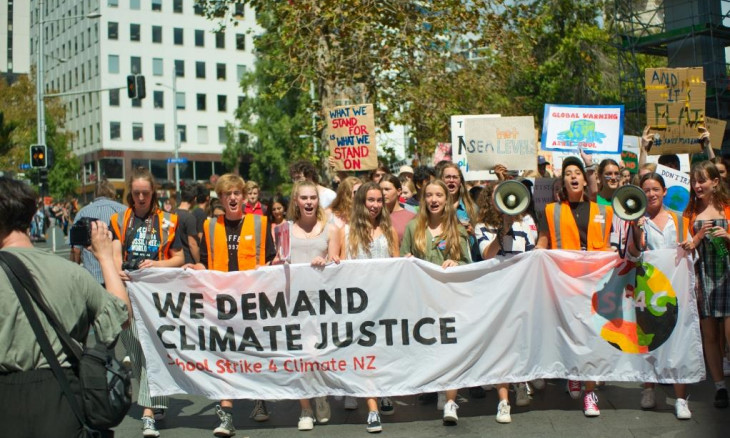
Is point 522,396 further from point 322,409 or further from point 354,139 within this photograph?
point 354,139

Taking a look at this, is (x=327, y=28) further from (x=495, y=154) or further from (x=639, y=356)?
(x=639, y=356)

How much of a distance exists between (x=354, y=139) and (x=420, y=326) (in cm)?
523

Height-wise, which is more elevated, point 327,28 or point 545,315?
point 327,28

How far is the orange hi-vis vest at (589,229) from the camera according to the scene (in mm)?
6688

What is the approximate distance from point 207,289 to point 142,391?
920mm

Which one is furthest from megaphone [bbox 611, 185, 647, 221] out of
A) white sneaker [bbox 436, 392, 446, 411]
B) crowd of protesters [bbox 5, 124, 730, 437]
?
white sneaker [bbox 436, 392, 446, 411]

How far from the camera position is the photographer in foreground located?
11.0ft

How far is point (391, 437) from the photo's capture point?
6.13 m

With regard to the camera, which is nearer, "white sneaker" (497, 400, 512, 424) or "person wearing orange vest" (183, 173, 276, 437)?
"white sneaker" (497, 400, 512, 424)

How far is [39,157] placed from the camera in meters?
27.5

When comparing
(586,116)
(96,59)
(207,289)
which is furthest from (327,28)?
(96,59)

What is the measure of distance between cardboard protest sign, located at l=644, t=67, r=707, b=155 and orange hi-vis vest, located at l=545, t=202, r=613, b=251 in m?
3.59

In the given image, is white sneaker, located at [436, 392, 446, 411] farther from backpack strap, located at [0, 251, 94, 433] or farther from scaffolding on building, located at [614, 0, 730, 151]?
scaffolding on building, located at [614, 0, 730, 151]

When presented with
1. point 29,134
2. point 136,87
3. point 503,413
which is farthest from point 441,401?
point 29,134
